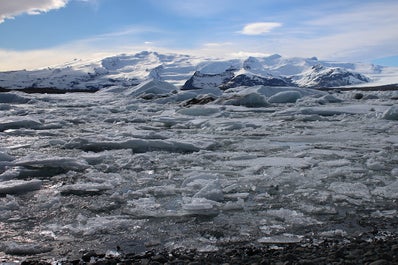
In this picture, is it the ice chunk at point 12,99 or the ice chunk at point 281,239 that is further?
the ice chunk at point 12,99

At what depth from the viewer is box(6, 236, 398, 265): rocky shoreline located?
2895 mm

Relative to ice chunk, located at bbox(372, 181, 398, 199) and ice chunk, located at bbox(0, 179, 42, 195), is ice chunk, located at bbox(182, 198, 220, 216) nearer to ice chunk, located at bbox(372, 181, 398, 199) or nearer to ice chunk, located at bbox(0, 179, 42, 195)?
ice chunk, located at bbox(372, 181, 398, 199)

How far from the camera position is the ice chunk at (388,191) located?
461cm

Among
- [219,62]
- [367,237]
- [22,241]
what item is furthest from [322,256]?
[219,62]

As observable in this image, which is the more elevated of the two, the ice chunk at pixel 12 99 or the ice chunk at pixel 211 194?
the ice chunk at pixel 12 99

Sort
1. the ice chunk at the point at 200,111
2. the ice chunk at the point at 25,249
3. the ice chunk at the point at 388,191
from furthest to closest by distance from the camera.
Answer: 1. the ice chunk at the point at 200,111
2. the ice chunk at the point at 388,191
3. the ice chunk at the point at 25,249

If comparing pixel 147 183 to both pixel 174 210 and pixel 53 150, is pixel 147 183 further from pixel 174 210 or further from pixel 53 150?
pixel 53 150

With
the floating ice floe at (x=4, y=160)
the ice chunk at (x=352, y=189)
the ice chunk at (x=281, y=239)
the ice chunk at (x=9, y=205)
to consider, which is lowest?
the ice chunk at (x=352, y=189)

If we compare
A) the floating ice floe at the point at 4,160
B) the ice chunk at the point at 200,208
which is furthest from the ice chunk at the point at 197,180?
the floating ice floe at the point at 4,160

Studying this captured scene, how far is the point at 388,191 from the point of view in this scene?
15.6 ft

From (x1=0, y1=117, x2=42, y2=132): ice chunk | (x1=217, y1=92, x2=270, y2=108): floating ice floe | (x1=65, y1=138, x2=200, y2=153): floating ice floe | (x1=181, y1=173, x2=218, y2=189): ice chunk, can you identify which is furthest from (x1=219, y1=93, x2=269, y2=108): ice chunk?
(x1=181, y1=173, x2=218, y2=189): ice chunk

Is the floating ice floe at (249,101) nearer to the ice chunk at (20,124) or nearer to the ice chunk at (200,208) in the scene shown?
the ice chunk at (20,124)

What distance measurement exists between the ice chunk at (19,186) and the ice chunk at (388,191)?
4.07 metres

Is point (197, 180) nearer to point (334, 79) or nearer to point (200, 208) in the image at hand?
point (200, 208)
